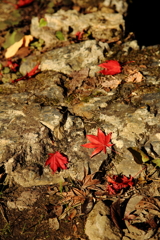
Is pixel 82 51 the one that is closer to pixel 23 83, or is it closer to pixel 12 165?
pixel 23 83

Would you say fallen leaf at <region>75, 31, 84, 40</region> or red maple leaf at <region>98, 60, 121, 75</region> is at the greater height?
fallen leaf at <region>75, 31, 84, 40</region>

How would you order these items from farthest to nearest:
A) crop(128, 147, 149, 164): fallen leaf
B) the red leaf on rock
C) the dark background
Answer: the dark background → the red leaf on rock → crop(128, 147, 149, 164): fallen leaf

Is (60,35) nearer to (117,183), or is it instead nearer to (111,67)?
(111,67)

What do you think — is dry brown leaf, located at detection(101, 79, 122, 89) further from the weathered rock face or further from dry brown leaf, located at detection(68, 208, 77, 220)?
dry brown leaf, located at detection(68, 208, 77, 220)

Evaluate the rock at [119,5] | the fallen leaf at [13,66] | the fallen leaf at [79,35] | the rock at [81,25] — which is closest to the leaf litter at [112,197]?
the fallen leaf at [13,66]

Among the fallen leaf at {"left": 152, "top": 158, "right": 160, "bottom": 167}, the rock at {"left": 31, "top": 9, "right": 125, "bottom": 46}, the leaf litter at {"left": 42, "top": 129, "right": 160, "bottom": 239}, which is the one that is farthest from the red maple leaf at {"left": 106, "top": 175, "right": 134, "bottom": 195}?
the rock at {"left": 31, "top": 9, "right": 125, "bottom": 46}

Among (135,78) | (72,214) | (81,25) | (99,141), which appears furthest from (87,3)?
(72,214)

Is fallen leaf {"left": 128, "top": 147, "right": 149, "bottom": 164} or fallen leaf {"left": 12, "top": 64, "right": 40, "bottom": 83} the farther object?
fallen leaf {"left": 12, "top": 64, "right": 40, "bottom": 83}
